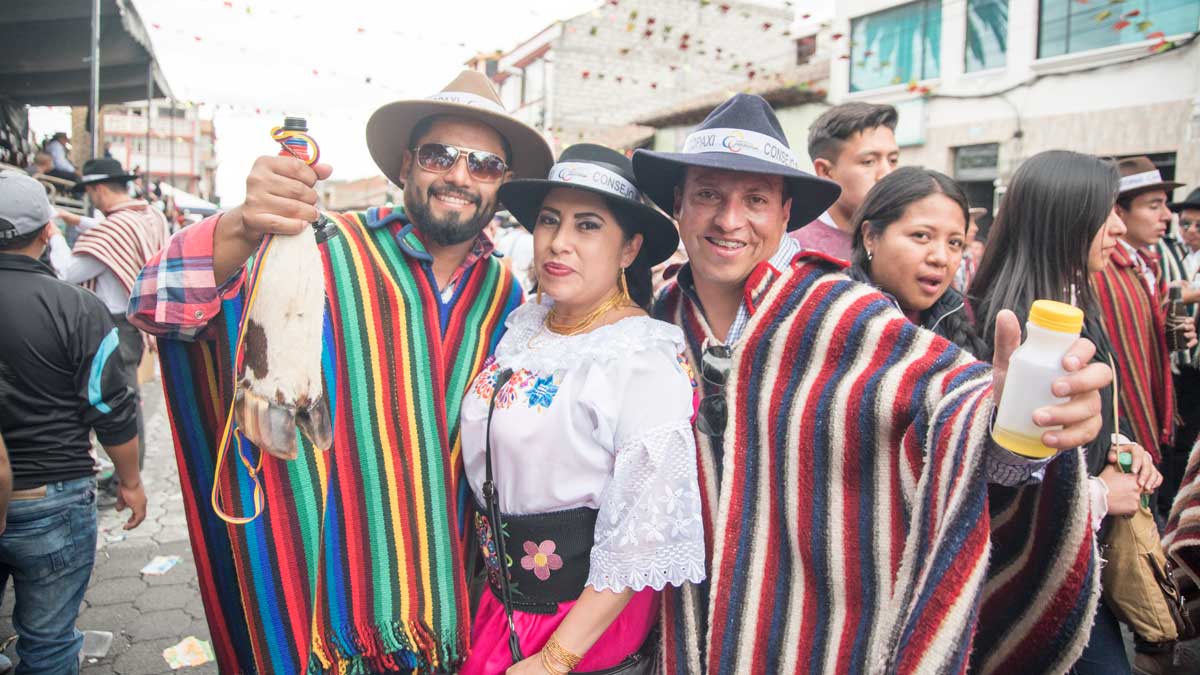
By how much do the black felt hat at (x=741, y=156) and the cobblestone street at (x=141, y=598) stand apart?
3036 mm

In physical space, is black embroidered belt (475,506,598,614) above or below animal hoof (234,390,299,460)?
below

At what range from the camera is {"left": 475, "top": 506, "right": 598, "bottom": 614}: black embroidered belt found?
1.79 meters

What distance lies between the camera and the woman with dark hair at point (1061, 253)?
2.01 metres

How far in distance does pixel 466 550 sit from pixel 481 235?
94cm

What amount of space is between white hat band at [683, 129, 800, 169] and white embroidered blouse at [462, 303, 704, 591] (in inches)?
19.2

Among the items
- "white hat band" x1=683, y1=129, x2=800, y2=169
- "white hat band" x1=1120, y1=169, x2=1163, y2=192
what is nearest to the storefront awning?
"white hat band" x1=683, y1=129, x2=800, y2=169

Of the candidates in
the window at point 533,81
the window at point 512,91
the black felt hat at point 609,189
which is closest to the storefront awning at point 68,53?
the black felt hat at point 609,189

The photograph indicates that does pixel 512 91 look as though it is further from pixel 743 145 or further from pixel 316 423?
pixel 316 423

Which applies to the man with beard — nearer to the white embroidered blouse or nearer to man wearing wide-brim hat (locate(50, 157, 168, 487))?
the white embroidered blouse

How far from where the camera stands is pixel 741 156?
1854 millimetres

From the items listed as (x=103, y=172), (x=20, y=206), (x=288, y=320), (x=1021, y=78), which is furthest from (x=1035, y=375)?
(x=1021, y=78)

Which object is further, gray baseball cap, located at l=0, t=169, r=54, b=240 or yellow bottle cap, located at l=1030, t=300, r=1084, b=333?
gray baseball cap, located at l=0, t=169, r=54, b=240

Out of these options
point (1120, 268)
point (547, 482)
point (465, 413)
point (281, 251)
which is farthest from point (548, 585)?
point (1120, 268)

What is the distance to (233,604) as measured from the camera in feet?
6.61
